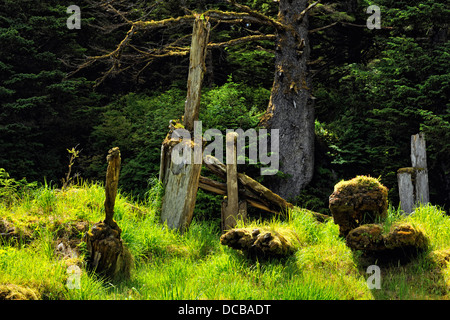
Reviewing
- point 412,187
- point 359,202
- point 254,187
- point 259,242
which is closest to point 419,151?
point 412,187

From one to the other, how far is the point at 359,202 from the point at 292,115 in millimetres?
4475

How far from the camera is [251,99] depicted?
1230cm

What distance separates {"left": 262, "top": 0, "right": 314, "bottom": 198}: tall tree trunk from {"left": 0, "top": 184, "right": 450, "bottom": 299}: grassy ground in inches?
106

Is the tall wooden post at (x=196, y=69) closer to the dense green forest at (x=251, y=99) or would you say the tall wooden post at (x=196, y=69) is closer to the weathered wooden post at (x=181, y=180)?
the weathered wooden post at (x=181, y=180)

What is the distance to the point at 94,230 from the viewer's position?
17.7ft

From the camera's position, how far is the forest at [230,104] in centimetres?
883

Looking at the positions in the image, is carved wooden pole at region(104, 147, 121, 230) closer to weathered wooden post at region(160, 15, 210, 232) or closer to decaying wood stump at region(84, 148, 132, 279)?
decaying wood stump at region(84, 148, 132, 279)

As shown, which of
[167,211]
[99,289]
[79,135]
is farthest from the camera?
[79,135]

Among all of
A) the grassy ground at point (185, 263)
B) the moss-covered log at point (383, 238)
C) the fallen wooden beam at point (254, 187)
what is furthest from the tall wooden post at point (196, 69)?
the moss-covered log at point (383, 238)

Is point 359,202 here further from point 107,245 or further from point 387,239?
point 107,245

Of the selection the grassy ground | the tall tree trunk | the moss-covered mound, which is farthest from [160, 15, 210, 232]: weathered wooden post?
the tall tree trunk

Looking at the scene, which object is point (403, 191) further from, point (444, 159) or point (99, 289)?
point (99, 289)

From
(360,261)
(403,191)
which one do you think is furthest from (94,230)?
(403,191)

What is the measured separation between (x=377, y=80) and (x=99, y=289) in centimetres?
781
